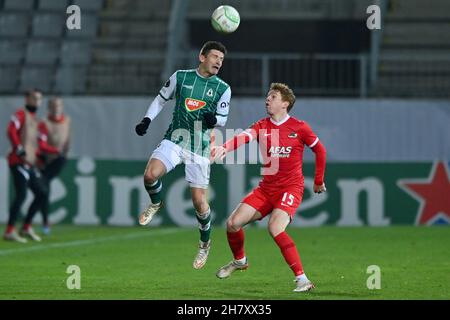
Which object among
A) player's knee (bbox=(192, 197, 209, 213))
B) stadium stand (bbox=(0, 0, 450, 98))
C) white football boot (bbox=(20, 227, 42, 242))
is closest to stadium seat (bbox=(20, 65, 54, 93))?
stadium stand (bbox=(0, 0, 450, 98))

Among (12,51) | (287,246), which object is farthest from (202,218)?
(12,51)

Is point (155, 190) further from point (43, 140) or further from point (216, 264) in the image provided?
point (43, 140)

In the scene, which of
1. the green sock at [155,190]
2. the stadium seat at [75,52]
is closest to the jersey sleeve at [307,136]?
the green sock at [155,190]

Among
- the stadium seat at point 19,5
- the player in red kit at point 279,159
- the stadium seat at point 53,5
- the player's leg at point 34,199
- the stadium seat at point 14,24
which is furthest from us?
the stadium seat at point 19,5

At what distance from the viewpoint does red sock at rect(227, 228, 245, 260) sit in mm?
12078

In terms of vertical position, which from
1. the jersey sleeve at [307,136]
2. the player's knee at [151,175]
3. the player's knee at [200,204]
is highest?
the jersey sleeve at [307,136]

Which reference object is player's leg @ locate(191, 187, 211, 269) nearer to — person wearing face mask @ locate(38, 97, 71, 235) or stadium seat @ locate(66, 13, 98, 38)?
person wearing face mask @ locate(38, 97, 71, 235)

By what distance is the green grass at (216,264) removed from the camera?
11367mm

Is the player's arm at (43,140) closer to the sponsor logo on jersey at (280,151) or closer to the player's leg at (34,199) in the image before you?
the player's leg at (34,199)

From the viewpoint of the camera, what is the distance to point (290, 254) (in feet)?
37.4

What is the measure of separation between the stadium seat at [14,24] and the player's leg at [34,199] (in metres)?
8.31

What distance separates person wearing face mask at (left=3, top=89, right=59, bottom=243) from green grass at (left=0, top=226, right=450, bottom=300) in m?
0.51

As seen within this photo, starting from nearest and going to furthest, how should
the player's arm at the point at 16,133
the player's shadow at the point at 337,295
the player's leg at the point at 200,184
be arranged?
the player's shadow at the point at 337,295, the player's leg at the point at 200,184, the player's arm at the point at 16,133
